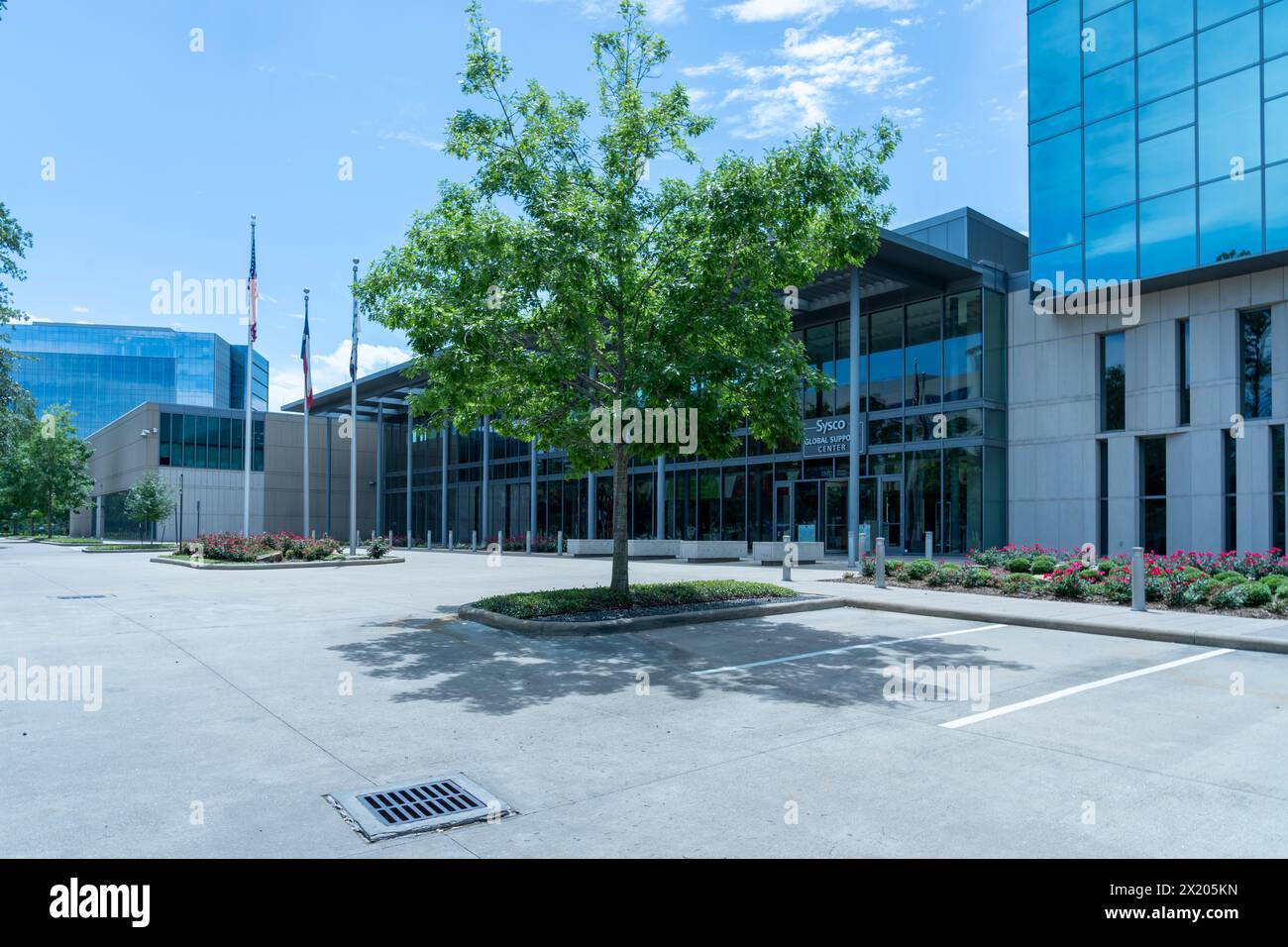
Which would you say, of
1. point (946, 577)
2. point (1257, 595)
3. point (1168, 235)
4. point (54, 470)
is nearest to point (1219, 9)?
point (1168, 235)

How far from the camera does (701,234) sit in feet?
40.3

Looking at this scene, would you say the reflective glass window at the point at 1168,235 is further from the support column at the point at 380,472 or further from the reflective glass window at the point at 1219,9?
the support column at the point at 380,472

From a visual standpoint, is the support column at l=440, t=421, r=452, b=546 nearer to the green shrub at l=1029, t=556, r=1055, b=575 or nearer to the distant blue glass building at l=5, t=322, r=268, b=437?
the green shrub at l=1029, t=556, r=1055, b=575

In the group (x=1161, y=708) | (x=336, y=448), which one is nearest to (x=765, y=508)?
(x=1161, y=708)

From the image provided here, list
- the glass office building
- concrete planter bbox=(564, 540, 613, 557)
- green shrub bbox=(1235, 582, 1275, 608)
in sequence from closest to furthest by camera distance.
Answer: green shrub bbox=(1235, 582, 1275, 608)
the glass office building
concrete planter bbox=(564, 540, 613, 557)

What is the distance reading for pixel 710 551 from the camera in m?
31.4

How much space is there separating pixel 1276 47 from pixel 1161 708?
2355 centimetres

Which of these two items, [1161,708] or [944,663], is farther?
[944,663]

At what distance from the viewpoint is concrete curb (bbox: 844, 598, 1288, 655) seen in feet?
33.8

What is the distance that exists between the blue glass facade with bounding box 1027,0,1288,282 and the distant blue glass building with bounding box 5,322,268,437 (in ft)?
397

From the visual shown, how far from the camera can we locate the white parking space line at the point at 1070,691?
271 inches

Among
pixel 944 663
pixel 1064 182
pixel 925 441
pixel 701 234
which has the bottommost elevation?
pixel 944 663

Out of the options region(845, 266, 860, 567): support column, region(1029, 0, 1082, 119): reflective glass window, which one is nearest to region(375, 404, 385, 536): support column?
region(845, 266, 860, 567): support column
